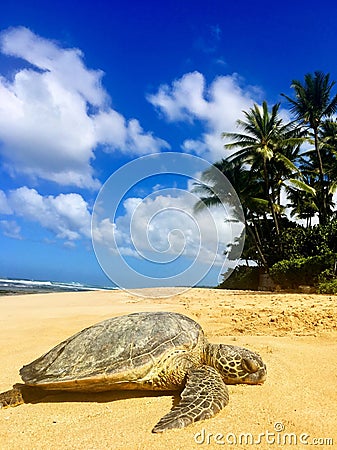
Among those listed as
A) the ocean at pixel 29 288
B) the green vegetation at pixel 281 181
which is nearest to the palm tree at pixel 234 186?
the green vegetation at pixel 281 181

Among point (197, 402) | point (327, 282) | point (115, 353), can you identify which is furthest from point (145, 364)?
point (327, 282)

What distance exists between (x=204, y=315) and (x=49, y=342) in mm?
4001

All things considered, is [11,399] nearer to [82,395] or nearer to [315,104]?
[82,395]

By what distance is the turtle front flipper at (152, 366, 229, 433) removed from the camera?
2.49 m

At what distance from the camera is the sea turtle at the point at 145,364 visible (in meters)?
3.09

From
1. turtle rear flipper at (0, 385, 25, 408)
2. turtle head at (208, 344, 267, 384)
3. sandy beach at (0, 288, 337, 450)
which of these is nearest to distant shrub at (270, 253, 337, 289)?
sandy beach at (0, 288, 337, 450)

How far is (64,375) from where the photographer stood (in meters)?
3.18

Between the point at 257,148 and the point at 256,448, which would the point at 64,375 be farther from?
the point at 257,148

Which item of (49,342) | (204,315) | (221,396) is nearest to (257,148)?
(204,315)

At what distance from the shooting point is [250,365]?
3314 millimetres

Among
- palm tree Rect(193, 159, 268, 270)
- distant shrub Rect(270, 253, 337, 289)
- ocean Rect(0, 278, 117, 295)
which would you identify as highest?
palm tree Rect(193, 159, 268, 270)

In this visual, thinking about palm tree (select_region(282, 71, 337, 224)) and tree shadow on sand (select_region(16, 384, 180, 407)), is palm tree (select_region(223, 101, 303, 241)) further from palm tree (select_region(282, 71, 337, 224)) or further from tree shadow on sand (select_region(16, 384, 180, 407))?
tree shadow on sand (select_region(16, 384, 180, 407))

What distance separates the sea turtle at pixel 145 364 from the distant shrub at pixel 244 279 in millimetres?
23897

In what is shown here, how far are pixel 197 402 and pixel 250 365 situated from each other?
0.86 m
